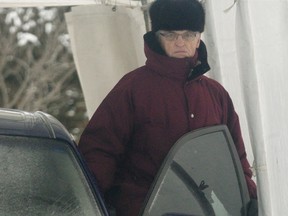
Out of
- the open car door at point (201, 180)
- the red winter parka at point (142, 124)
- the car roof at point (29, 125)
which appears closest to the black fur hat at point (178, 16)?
the red winter parka at point (142, 124)

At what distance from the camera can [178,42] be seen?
321 cm

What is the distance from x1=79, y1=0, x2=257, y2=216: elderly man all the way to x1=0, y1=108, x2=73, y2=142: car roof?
1.33 feet

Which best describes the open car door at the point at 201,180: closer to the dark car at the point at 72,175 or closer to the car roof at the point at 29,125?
the dark car at the point at 72,175

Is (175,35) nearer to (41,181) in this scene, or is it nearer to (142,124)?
(142,124)

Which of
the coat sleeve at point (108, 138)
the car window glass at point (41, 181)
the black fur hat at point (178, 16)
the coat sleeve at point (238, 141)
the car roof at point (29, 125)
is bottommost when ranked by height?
the coat sleeve at point (238, 141)

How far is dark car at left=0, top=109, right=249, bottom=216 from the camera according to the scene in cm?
233

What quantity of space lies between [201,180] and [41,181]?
708 millimetres

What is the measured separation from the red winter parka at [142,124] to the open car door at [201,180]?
0.24 meters

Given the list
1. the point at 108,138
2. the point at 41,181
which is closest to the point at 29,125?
the point at 41,181

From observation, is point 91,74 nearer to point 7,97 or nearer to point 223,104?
point 223,104

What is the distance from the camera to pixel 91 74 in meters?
4.50

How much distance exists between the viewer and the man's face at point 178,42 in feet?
10.5

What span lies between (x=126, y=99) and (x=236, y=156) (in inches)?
20.9

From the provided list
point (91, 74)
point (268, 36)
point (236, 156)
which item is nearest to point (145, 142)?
point (236, 156)
